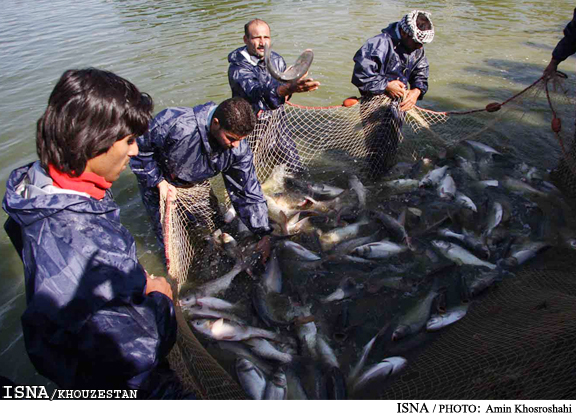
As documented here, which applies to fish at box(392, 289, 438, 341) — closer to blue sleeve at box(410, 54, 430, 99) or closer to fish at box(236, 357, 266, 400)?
fish at box(236, 357, 266, 400)

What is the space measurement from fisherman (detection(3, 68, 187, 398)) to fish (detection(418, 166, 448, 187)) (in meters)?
4.27

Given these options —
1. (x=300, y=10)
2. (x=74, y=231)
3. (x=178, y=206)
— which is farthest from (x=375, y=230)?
(x=300, y=10)

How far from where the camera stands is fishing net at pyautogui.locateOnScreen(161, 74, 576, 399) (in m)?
2.57

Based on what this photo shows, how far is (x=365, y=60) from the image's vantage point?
16.7 ft

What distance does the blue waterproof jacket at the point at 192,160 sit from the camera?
3.69 metres

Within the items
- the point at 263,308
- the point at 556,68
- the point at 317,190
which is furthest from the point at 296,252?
the point at 556,68

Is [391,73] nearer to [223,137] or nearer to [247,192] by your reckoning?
[247,192]

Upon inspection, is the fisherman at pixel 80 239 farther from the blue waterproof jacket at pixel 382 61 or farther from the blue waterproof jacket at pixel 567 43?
the blue waterproof jacket at pixel 567 43

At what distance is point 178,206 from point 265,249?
1090 millimetres

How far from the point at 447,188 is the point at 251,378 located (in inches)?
143

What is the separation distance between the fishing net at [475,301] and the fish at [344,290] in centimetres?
90

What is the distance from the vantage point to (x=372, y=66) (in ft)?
16.7

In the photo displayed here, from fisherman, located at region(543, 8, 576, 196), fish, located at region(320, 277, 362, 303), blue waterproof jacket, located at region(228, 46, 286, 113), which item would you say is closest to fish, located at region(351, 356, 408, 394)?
fish, located at region(320, 277, 362, 303)

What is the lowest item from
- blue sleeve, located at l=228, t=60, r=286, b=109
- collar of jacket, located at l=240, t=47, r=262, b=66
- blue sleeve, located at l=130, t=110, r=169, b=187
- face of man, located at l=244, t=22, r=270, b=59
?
blue sleeve, located at l=130, t=110, r=169, b=187
